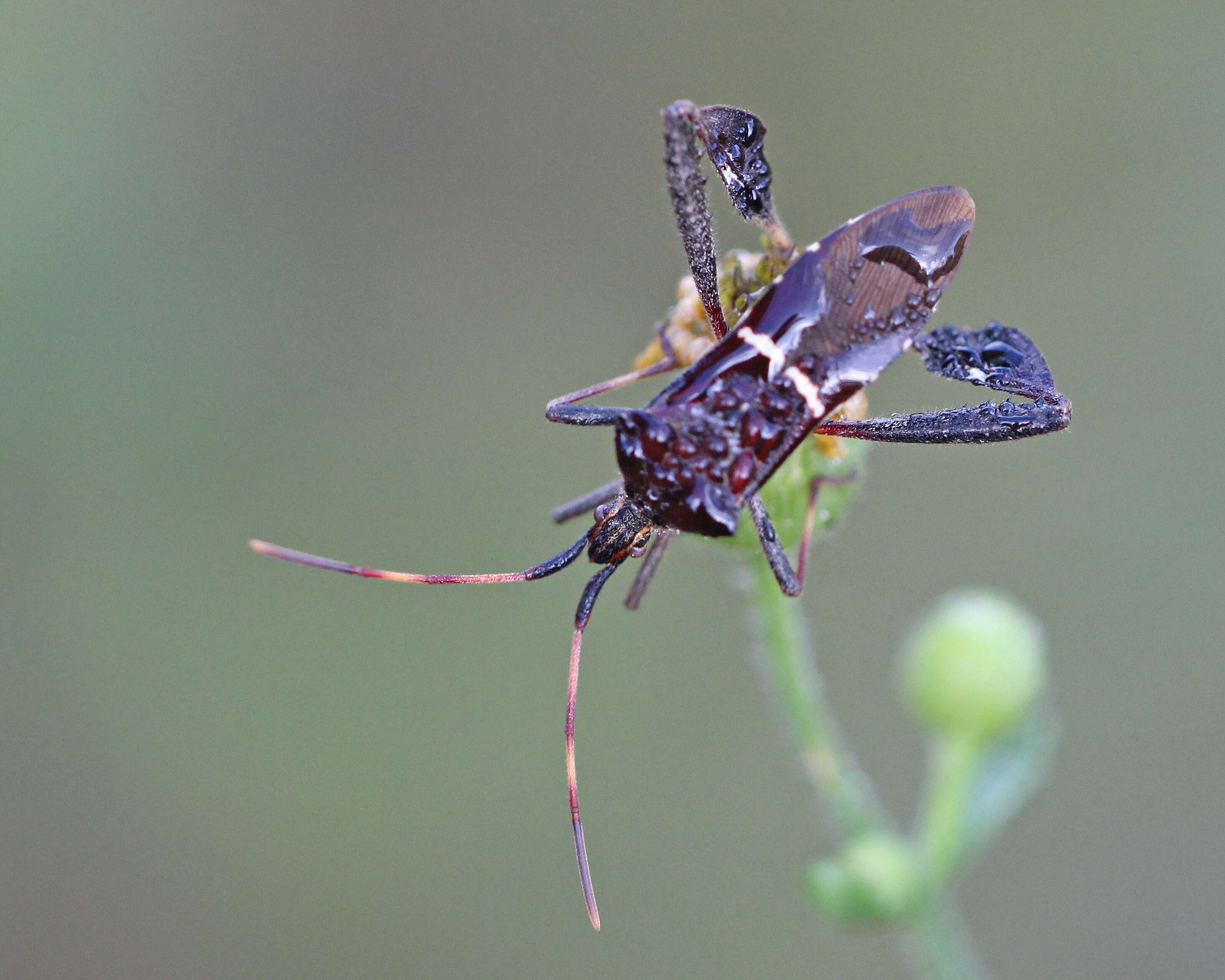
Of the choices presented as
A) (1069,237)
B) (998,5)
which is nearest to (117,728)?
(1069,237)

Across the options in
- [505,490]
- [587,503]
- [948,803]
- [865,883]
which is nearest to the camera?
[865,883]

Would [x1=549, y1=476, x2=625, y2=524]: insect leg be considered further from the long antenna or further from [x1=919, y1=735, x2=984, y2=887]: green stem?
[x1=919, y1=735, x2=984, y2=887]: green stem

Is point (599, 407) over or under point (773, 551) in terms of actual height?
over

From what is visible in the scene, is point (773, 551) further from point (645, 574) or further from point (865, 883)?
point (865, 883)

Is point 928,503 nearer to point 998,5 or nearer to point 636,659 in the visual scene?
point 636,659

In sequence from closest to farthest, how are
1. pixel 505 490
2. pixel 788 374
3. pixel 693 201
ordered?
1. pixel 788 374
2. pixel 693 201
3. pixel 505 490

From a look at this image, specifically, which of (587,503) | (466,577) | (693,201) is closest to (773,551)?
(587,503)
